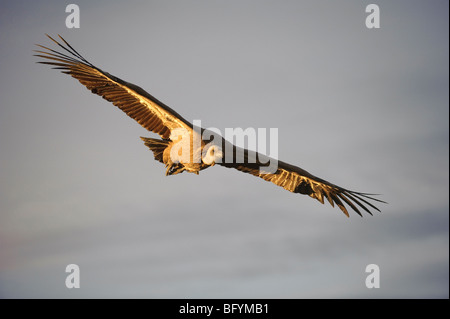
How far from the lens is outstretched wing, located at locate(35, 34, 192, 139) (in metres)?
12.3

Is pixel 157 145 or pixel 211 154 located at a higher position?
pixel 157 145

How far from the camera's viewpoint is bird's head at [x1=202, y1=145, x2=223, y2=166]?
1295cm

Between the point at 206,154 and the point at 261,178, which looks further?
the point at 261,178

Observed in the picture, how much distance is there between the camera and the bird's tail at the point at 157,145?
12969mm

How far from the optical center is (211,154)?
13.0 m

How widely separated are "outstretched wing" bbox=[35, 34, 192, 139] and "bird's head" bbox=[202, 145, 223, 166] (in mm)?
600

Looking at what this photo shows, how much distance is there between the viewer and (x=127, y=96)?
12883mm

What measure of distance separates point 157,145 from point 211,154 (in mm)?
1055
